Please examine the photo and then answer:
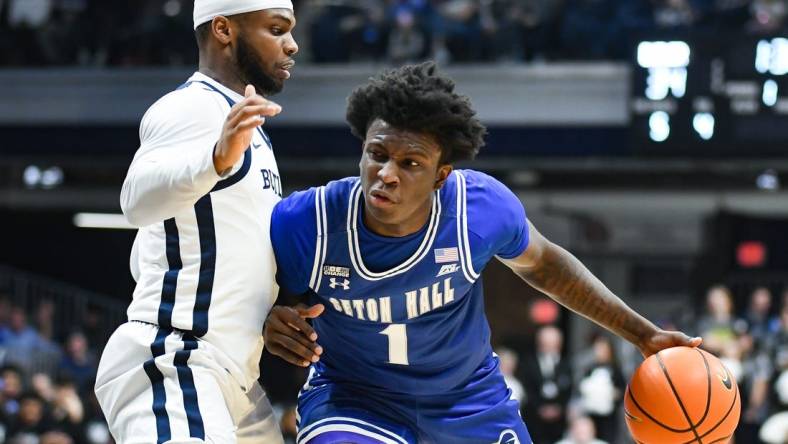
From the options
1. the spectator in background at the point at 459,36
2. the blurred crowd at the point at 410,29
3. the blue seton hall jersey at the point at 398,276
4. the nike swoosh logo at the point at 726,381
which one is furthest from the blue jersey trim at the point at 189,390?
the spectator in background at the point at 459,36

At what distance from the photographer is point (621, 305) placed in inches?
184

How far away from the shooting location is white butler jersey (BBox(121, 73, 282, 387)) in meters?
3.94

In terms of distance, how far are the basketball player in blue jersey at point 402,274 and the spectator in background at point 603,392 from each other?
716 centimetres

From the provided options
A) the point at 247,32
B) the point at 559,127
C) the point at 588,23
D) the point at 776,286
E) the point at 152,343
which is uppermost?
the point at 247,32

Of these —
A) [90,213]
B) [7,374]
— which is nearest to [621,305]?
[7,374]

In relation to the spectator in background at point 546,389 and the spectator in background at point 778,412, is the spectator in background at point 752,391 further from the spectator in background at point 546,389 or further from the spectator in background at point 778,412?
the spectator in background at point 546,389

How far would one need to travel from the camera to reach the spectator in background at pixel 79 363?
13.6m

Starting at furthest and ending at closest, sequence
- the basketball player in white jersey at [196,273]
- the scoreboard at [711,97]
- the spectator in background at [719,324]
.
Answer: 1. the scoreboard at [711,97]
2. the spectator in background at [719,324]
3. the basketball player in white jersey at [196,273]

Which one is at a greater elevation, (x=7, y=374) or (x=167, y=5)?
(x=167, y=5)

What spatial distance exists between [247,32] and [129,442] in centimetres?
137

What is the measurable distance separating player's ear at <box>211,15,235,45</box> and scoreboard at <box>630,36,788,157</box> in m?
8.07

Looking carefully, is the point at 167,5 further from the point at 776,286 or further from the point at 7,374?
the point at 776,286

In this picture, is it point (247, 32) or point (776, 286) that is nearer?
point (247, 32)

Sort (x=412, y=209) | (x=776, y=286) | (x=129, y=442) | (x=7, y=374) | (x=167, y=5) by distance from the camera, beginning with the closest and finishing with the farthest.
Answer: (x=129, y=442), (x=412, y=209), (x=7, y=374), (x=776, y=286), (x=167, y=5)
